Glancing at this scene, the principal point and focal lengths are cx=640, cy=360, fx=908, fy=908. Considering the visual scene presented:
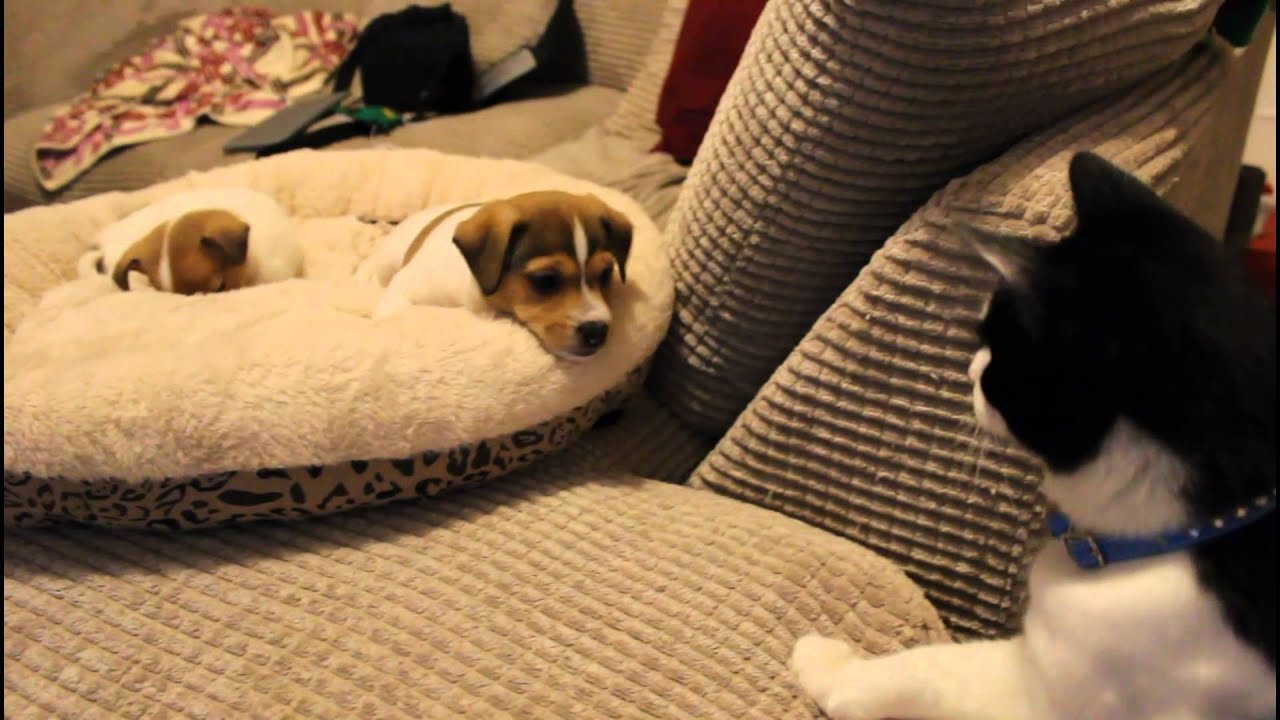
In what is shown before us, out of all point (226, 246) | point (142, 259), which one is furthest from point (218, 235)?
point (142, 259)

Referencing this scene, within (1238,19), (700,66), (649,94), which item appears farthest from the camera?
(649,94)

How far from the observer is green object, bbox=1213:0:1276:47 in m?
1.01

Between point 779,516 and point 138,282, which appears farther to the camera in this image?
point 138,282

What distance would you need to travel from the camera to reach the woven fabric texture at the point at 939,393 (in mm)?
863

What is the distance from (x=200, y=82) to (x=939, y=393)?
244cm

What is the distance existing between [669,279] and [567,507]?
36cm

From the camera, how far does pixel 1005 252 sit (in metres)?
0.69

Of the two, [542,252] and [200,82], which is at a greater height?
[542,252]

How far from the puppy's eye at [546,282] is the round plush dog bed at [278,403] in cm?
6

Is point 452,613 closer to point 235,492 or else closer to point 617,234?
point 235,492

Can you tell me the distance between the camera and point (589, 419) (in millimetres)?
1170

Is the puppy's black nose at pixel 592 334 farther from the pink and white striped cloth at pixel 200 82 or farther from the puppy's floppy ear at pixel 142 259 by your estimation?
the pink and white striped cloth at pixel 200 82

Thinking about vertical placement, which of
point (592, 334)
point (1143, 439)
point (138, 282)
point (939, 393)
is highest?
point (1143, 439)

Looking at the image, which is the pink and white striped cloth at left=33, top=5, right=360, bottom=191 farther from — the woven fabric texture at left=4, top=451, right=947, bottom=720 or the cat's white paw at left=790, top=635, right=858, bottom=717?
the cat's white paw at left=790, top=635, right=858, bottom=717
